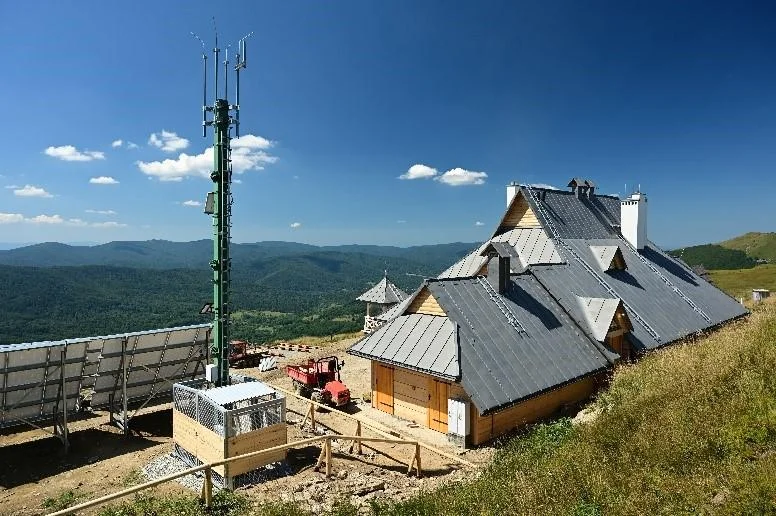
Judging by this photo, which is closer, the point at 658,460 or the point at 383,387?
the point at 658,460

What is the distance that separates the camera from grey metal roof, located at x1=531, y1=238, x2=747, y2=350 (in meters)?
20.9

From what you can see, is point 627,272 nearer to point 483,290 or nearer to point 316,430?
point 483,290

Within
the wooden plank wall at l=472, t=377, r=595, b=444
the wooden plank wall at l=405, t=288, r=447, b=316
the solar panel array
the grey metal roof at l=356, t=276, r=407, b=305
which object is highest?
Result: the wooden plank wall at l=405, t=288, r=447, b=316

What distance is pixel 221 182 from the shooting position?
14.8 meters

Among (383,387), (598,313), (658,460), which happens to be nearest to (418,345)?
(383,387)

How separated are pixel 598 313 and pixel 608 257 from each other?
5780mm

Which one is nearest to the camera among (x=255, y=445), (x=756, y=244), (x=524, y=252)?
(x=255, y=445)

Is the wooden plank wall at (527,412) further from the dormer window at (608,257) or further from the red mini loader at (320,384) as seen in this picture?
the dormer window at (608,257)

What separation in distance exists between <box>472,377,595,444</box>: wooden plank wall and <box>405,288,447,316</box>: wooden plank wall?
3.95 m

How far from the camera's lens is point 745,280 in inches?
2608

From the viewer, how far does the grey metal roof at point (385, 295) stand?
32594mm

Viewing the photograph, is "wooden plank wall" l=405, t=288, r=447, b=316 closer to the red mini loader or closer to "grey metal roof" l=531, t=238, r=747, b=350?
the red mini loader

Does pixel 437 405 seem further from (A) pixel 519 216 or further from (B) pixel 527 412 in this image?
(A) pixel 519 216

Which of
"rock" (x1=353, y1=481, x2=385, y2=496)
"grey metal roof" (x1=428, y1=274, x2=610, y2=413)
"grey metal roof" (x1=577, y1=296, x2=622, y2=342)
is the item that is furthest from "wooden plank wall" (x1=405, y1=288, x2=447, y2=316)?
"rock" (x1=353, y1=481, x2=385, y2=496)
